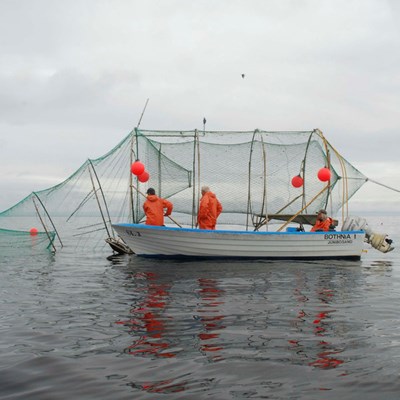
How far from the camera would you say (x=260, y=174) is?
18.9 meters

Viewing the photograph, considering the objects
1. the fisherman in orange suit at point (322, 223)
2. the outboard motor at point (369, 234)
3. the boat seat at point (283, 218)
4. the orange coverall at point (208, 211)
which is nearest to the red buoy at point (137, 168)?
the orange coverall at point (208, 211)

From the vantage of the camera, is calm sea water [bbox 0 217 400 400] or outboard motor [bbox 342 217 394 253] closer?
calm sea water [bbox 0 217 400 400]

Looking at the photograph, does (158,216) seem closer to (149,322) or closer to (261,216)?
(261,216)

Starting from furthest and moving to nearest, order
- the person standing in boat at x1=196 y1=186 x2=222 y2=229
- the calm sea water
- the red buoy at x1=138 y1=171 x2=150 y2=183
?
the red buoy at x1=138 y1=171 x2=150 y2=183 < the person standing in boat at x1=196 y1=186 x2=222 y2=229 < the calm sea water

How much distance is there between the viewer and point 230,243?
59.6 feet

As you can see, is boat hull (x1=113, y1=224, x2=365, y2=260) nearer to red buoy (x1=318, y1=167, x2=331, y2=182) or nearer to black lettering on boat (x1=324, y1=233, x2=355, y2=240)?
black lettering on boat (x1=324, y1=233, x2=355, y2=240)

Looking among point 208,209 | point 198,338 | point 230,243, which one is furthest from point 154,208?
point 198,338

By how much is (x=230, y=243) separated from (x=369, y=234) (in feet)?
20.9

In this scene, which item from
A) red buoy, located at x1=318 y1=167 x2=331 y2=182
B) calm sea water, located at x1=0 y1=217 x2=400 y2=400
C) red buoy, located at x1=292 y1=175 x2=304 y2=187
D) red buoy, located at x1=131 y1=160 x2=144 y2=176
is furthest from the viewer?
red buoy, located at x1=292 y1=175 x2=304 y2=187

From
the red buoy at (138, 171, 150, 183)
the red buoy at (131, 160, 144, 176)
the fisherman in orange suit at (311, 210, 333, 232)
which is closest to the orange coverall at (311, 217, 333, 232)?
the fisherman in orange suit at (311, 210, 333, 232)

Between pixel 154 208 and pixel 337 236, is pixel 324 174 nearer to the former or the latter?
pixel 337 236

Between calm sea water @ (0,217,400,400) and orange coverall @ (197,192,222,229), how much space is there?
192 inches

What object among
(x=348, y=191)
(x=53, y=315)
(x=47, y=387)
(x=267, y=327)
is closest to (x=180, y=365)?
(x=47, y=387)

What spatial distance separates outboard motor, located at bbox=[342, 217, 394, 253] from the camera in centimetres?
1964
